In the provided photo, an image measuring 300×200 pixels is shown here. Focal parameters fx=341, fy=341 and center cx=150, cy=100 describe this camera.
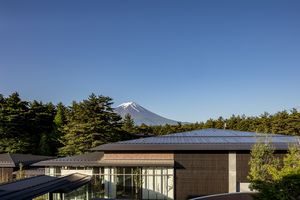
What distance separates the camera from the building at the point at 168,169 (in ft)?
65.1

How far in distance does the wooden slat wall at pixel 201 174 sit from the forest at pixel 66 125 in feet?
47.1

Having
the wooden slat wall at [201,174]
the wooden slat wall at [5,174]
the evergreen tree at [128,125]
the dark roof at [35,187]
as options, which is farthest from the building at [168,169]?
the evergreen tree at [128,125]

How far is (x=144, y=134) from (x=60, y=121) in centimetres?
1184

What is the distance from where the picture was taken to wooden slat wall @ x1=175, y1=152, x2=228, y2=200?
A: 1989 cm

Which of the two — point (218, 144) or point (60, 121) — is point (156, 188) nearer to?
point (218, 144)

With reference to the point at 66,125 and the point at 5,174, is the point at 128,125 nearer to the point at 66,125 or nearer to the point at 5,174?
the point at 66,125

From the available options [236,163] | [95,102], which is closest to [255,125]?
[95,102]

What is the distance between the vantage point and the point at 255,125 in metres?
42.2

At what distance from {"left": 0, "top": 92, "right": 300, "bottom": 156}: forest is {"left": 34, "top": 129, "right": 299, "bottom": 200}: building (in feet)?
45.5

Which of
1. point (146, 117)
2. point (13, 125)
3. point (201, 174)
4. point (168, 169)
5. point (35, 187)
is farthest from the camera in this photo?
point (146, 117)

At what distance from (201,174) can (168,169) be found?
1.96m

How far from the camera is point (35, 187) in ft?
Result: 40.3

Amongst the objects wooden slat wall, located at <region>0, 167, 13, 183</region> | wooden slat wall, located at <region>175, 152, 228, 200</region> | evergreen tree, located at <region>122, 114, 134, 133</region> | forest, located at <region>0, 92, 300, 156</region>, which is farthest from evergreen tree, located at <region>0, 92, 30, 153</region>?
wooden slat wall, located at <region>175, 152, 228, 200</region>

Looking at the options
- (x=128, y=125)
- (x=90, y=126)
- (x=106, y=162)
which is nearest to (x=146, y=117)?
(x=128, y=125)
